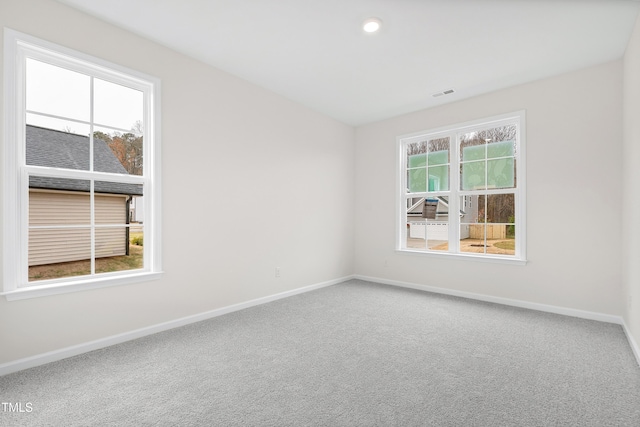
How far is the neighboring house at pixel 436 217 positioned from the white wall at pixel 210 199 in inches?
48.5

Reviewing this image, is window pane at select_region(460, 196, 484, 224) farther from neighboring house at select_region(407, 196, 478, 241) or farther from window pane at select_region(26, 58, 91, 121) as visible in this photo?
window pane at select_region(26, 58, 91, 121)

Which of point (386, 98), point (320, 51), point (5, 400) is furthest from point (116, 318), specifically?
point (386, 98)

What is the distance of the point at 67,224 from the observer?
2482 millimetres

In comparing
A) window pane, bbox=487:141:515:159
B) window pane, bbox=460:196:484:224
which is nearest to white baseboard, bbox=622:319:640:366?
window pane, bbox=460:196:484:224

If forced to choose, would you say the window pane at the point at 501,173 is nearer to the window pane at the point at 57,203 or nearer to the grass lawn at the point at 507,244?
the grass lawn at the point at 507,244

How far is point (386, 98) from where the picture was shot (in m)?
4.16

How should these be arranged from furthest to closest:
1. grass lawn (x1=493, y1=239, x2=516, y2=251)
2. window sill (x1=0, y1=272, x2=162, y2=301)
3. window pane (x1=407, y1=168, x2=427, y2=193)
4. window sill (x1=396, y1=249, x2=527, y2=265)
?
window pane (x1=407, y1=168, x2=427, y2=193) → grass lawn (x1=493, y1=239, x2=516, y2=251) → window sill (x1=396, y1=249, x2=527, y2=265) → window sill (x1=0, y1=272, x2=162, y2=301)

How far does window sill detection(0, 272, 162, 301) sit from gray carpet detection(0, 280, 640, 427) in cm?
52

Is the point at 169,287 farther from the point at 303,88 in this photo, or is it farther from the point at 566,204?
the point at 566,204

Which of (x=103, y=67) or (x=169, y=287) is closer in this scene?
(x=103, y=67)

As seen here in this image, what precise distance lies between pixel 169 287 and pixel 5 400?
1.30 meters

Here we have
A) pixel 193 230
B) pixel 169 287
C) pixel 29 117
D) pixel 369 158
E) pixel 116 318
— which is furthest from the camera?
pixel 369 158

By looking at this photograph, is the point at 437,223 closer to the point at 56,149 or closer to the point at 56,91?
the point at 56,149

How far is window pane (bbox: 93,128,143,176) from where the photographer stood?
8.67ft
